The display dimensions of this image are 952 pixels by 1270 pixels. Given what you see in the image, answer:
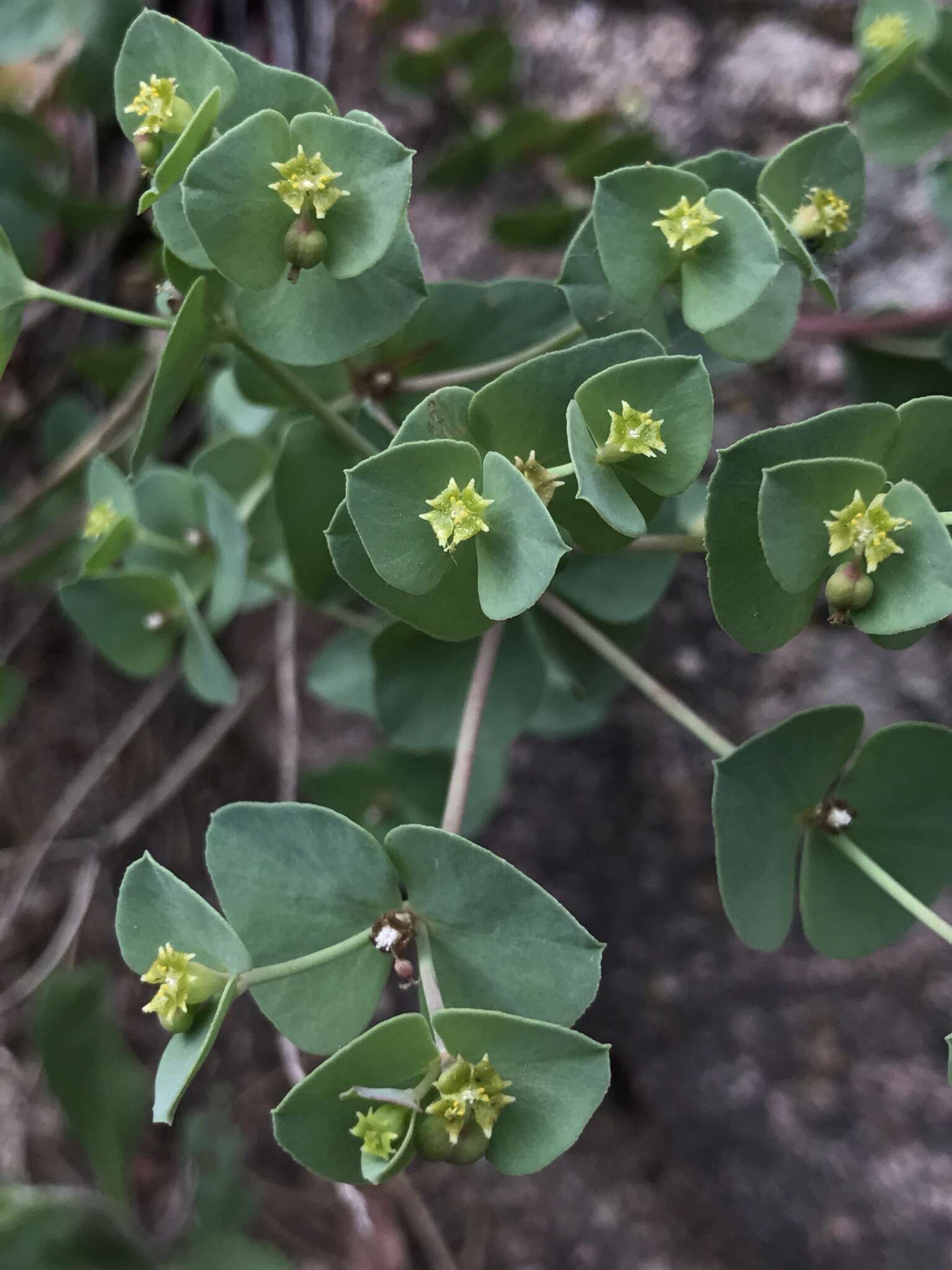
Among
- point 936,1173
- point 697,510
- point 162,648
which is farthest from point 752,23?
point 936,1173

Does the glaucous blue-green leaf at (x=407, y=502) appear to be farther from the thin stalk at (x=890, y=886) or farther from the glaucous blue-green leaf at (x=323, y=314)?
the thin stalk at (x=890, y=886)

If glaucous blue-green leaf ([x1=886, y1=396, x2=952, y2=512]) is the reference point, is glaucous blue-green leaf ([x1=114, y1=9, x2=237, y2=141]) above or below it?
above

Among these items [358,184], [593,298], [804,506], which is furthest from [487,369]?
[804,506]

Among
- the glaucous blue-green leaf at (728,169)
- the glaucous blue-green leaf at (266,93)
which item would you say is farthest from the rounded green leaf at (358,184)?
the glaucous blue-green leaf at (728,169)

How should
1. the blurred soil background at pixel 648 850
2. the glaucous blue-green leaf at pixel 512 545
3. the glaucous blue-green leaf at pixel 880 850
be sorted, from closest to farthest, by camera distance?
the glaucous blue-green leaf at pixel 512 545, the glaucous blue-green leaf at pixel 880 850, the blurred soil background at pixel 648 850

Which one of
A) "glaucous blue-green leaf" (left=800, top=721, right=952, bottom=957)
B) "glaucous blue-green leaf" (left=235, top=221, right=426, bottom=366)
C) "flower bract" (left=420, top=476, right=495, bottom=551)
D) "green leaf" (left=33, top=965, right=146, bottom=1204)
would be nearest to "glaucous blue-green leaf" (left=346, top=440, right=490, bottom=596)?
"flower bract" (left=420, top=476, right=495, bottom=551)

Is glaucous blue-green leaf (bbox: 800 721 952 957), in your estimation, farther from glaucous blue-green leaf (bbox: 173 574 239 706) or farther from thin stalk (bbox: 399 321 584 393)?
glaucous blue-green leaf (bbox: 173 574 239 706)

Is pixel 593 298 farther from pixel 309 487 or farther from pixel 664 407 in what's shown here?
pixel 309 487
